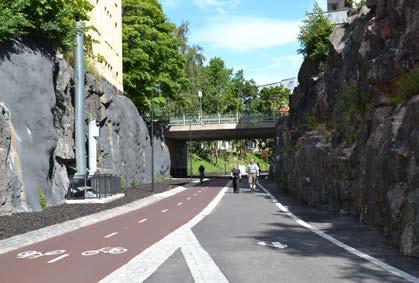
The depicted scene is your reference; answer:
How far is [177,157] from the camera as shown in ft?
258

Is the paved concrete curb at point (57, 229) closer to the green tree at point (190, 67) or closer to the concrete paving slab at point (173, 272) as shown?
the concrete paving slab at point (173, 272)

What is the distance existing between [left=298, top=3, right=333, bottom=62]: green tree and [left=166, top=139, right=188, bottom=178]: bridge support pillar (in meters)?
33.8

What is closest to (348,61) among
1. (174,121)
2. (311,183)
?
(311,183)

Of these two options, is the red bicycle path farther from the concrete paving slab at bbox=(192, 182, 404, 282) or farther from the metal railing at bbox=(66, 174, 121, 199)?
the metal railing at bbox=(66, 174, 121, 199)

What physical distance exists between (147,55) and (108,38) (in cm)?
1062

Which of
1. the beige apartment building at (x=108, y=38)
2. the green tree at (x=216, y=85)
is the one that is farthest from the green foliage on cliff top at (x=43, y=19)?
the green tree at (x=216, y=85)

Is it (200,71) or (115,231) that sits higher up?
(200,71)

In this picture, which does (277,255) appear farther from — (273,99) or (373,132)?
(273,99)

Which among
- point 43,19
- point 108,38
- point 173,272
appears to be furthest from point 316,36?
point 173,272

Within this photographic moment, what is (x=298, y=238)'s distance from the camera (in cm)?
1354

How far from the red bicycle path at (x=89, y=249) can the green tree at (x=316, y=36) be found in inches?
932

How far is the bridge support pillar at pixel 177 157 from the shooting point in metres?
74.5

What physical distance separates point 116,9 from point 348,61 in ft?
90.9

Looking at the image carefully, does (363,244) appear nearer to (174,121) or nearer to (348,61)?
(348,61)
